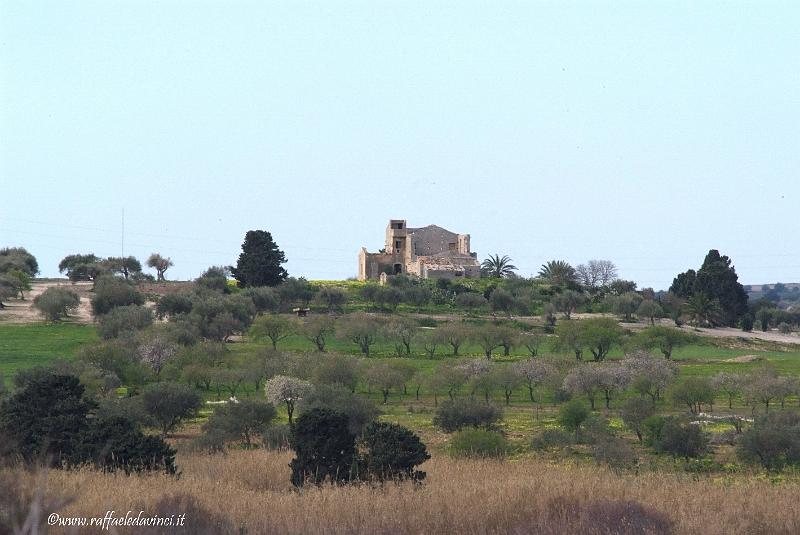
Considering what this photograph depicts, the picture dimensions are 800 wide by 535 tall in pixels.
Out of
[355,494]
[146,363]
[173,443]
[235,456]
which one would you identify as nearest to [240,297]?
[146,363]

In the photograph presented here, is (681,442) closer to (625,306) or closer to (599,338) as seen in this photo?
(599,338)

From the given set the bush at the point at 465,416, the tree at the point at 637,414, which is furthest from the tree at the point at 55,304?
the tree at the point at 637,414

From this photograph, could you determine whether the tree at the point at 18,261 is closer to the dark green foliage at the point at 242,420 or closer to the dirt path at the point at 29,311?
the dirt path at the point at 29,311

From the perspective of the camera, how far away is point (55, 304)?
77.2 m

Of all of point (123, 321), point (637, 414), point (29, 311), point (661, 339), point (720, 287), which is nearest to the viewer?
point (637, 414)

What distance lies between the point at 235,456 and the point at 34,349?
128 ft

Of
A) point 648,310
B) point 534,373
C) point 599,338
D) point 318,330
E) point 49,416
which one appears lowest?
point 534,373

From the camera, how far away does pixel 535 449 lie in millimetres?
35281

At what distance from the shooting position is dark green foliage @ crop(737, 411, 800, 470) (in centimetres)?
3297

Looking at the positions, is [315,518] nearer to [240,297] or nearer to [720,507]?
[720,507]

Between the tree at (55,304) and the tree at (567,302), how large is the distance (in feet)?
130

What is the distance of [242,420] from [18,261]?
→ 86521 mm

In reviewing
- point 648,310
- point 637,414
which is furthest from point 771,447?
point 648,310

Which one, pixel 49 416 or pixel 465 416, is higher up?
pixel 49 416
